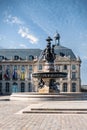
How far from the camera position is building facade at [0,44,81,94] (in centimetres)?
12138

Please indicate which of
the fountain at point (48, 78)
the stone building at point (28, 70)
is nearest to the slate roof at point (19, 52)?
the stone building at point (28, 70)

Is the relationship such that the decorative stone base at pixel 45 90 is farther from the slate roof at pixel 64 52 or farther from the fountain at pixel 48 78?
the slate roof at pixel 64 52

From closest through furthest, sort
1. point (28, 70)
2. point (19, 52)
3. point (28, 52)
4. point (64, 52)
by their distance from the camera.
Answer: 1. point (28, 70)
2. point (64, 52)
3. point (28, 52)
4. point (19, 52)

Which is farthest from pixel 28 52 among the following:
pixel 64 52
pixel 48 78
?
pixel 48 78

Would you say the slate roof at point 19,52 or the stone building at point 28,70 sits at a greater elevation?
the slate roof at point 19,52

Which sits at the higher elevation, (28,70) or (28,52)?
(28,52)

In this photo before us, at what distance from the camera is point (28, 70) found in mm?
123562

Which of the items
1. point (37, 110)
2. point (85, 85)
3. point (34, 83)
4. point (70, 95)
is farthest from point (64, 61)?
point (37, 110)

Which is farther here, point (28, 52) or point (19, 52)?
point (19, 52)

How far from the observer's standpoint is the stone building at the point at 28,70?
121 metres

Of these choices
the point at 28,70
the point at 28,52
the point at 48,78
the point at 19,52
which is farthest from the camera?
the point at 19,52

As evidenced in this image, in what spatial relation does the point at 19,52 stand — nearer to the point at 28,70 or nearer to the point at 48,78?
the point at 28,70

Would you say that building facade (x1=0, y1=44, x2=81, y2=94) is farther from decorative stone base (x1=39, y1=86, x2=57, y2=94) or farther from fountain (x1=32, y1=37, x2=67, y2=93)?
decorative stone base (x1=39, y1=86, x2=57, y2=94)

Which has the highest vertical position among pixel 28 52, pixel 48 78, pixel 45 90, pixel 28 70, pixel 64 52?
pixel 28 52
